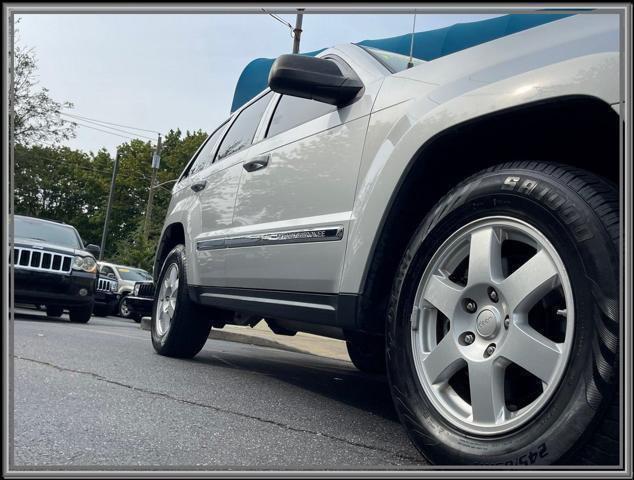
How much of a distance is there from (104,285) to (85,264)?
1.04 metres

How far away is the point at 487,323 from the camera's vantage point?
1.66 metres

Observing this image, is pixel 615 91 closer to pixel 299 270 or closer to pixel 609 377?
pixel 609 377

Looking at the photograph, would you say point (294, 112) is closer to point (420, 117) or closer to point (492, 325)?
point (420, 117)

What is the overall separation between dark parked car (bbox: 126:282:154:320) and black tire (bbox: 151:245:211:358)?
737 mm

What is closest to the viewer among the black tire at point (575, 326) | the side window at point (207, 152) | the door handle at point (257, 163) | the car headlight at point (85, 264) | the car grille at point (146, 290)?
the black tire at point (575, 326)

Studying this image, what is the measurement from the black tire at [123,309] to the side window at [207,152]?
160cm

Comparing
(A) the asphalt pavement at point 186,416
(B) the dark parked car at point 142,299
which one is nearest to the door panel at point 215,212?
(A) the asphalt pavement at point 186,416

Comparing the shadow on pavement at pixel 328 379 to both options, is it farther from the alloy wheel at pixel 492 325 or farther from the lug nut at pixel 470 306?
the lug nut at pixel 470 306

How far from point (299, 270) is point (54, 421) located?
3.58ft

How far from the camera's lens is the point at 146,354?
4.27 metres

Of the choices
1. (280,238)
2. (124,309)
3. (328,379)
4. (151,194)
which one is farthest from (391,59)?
(124,309)

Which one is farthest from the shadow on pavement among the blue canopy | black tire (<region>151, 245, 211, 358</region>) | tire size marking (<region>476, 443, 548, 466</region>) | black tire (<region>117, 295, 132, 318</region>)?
the blue canopy

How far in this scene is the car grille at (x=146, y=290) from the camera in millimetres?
4895

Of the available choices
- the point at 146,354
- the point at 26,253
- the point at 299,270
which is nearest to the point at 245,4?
the point at 299,270
